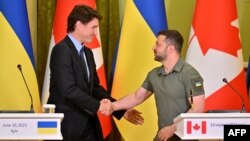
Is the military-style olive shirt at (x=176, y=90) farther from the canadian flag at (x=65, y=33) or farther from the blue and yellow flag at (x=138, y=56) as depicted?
the canadian flag at (x=65, y=33)

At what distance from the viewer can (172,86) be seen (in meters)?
3.39

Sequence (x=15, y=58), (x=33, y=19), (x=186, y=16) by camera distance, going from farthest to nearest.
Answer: (x=186, y=16) < (x=33, y=19) < (x=15, y=58)

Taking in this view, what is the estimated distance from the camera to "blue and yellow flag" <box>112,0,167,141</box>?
14.3 ft

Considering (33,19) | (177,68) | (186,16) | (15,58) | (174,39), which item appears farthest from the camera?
(186,16)

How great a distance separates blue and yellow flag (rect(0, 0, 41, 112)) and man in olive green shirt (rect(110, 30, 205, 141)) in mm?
1168

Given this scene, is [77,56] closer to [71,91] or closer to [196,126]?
[71,91]

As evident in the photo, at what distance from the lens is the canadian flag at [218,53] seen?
4281 mm

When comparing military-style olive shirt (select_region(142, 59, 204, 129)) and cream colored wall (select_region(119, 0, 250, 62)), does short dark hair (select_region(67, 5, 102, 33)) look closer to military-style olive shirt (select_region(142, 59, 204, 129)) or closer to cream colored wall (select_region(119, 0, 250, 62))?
military-style olive shirt (select_region(142, 59, 204, 129))

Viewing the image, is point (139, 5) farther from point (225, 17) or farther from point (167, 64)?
point (167, 64)

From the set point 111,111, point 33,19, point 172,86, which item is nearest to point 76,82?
point 111,111

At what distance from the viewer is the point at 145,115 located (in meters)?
4.34

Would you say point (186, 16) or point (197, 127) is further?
point (186, 16)

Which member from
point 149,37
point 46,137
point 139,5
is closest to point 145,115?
point 149,37

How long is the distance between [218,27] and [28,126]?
214cm
